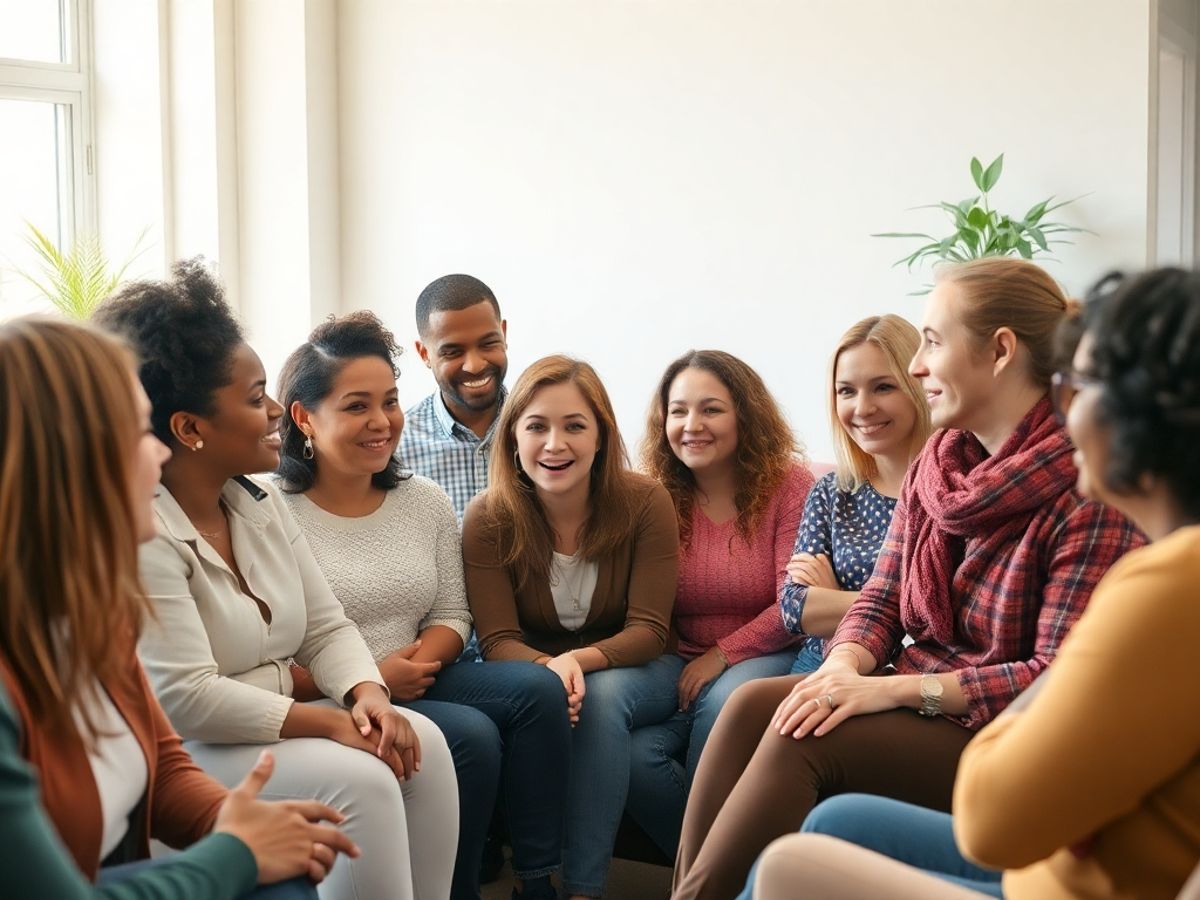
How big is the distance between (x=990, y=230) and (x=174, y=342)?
2675mm

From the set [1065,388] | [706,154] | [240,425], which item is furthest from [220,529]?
[706,154]

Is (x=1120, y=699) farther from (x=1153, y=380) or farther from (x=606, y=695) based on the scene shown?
(x=606, y=695)

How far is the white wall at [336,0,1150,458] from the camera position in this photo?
13.7 feet

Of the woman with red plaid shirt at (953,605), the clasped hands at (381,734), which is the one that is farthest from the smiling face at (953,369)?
the clasped hands at (381,734)

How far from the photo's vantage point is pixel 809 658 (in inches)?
109

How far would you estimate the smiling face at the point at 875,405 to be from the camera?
9.02ft

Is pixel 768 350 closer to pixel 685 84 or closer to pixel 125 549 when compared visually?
pixel 685 84

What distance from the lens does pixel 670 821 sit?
2.65m

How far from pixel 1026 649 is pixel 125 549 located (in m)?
1.39

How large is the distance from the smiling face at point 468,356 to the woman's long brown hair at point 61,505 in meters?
1.87

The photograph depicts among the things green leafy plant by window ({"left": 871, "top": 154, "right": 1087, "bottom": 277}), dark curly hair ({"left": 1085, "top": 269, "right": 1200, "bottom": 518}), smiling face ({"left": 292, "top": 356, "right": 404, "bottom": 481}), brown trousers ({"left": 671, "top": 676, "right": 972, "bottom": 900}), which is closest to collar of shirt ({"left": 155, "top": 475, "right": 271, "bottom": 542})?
smiling face ({"left": 292, "top": 356, "right": 404, "bottom": 481})

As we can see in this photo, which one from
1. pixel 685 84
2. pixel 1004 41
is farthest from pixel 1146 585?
pixel 685 84

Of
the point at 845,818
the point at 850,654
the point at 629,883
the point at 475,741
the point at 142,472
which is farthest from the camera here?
the point at 629,883

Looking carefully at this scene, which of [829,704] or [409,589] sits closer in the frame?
[829,704]
